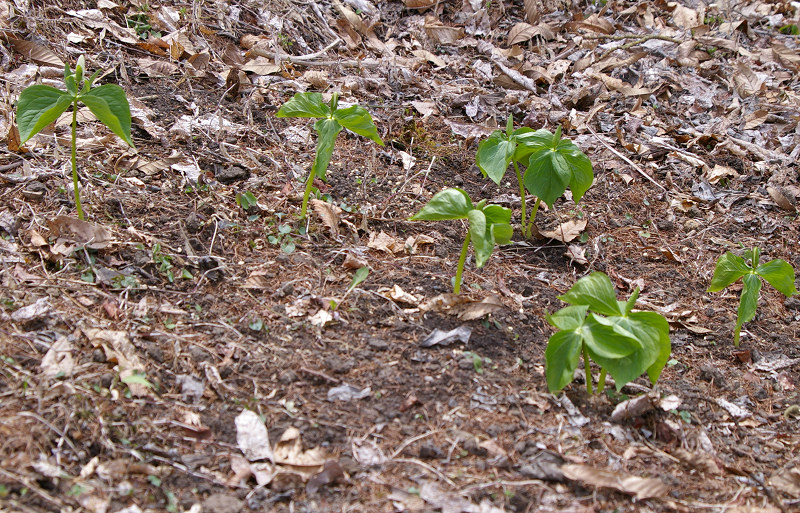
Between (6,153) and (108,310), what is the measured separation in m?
1.16

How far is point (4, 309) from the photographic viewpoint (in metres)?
2.01

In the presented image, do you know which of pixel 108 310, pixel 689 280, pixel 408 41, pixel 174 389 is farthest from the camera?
pixel 408 41

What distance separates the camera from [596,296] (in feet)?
6.56

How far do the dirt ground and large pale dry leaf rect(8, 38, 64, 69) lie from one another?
13 millimetres

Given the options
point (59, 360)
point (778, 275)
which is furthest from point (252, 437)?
point (778, 275)

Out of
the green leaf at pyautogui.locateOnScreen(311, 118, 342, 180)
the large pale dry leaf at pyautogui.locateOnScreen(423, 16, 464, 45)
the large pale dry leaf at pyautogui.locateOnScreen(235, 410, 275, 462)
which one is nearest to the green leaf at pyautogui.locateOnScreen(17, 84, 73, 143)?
the green leaf at pyautogui.locateOnScreen(311, 118, 342, 180)

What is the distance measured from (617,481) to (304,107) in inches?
67.2

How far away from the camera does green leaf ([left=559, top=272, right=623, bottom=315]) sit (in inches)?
78.5

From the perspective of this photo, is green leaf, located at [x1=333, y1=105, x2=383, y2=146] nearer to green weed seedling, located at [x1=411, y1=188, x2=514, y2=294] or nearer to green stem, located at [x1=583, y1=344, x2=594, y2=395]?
green weed seedling, located at [x1=411, y1=188, x2=514, y2=294]

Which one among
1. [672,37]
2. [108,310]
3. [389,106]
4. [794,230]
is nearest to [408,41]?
[389,106]

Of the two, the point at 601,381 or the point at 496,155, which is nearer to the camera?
the point at 601,381

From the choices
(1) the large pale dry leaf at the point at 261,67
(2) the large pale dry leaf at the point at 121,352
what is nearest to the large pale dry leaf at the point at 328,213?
(2) the large pale dry leaf at the point at 121,352

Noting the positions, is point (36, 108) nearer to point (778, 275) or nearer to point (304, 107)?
point (304, 107)

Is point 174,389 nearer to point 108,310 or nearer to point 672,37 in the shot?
point 108,310
